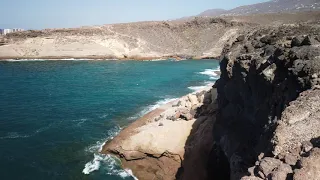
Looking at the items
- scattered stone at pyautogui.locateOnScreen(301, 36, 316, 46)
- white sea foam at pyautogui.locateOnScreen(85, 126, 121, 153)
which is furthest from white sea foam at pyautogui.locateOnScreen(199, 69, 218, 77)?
scattered stone at pyautogui.locateOnScreen(301, 36, 316, 46)

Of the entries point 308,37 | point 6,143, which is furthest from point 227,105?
point 6,143

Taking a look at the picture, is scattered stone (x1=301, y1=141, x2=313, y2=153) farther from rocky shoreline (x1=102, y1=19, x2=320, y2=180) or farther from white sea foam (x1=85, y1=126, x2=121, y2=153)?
white sea foam (x1=85, y1=126, x2=121, y2=153)

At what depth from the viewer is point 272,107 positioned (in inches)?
622

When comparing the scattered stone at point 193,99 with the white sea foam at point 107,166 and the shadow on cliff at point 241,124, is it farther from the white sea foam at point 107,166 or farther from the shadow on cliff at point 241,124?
the white sea foam at point 107,166

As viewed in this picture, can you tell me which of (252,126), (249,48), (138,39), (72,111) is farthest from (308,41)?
(138,39)

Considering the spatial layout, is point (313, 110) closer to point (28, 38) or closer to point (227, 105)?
point (227, 105)

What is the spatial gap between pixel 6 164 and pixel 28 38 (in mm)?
89943

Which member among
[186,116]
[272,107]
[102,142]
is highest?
[272,107]

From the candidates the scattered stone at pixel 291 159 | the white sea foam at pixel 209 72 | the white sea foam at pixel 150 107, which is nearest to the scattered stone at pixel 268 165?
the scattered stone at pixel 291 159

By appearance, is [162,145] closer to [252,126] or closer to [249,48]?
[252,126]

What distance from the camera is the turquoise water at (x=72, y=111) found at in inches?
1058

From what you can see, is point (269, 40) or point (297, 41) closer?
point (297, 41)

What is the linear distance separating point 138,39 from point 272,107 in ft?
337

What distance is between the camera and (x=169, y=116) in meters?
35.4
